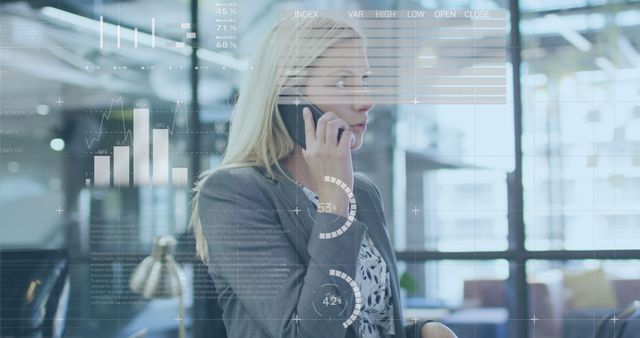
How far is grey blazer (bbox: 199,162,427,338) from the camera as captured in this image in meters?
1.66

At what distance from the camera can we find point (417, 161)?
69.5 inches

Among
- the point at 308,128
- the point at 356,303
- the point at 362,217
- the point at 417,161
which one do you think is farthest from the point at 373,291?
the point at 308,128

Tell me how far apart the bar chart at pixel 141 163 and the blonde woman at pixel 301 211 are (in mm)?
100

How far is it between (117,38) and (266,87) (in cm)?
45

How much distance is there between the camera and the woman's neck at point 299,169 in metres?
1.72

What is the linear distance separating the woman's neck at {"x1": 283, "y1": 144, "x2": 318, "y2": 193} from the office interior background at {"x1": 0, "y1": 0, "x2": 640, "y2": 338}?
14cm

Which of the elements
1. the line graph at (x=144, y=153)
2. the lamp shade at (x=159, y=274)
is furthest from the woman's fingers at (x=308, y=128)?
the lamp shade at (x=159, y=274)

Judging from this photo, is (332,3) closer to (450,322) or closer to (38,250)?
(450,322)

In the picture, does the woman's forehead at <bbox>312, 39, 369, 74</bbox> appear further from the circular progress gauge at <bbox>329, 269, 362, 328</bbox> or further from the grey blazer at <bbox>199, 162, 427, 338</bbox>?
the circular progress gauge at <bbox>329, 269, 362, 328</bbox>

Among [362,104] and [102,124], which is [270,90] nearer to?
[362,104]

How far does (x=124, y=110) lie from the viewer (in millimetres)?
1798

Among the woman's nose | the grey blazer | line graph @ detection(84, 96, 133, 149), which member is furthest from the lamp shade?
the woman's nose

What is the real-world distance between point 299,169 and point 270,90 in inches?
9.1

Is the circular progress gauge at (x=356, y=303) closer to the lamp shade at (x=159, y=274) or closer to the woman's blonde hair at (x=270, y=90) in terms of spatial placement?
the woman's blonde hair at (x=270, y=90)
